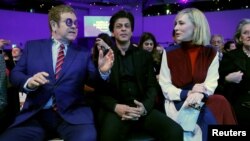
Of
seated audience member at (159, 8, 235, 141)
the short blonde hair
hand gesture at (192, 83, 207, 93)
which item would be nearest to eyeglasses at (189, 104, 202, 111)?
seated audience member at (159, 8, 235, 141)

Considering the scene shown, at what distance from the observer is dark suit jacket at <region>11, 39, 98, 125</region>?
2.34m

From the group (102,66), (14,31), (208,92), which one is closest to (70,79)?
(102,66)

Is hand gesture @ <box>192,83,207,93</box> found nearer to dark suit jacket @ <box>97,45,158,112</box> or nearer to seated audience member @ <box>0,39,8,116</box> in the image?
dark suit jacket @ <box>97,45,158,112</box>

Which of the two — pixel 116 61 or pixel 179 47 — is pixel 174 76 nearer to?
pixel 179 47

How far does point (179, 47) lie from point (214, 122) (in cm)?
73

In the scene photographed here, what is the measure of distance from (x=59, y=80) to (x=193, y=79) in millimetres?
1113

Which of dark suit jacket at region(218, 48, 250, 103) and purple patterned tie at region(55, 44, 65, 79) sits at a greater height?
purple patterned tie at region(55, 44, 65, 79)

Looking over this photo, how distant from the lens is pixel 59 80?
237cm

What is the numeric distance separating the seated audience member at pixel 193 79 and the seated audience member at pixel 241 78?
0.39m

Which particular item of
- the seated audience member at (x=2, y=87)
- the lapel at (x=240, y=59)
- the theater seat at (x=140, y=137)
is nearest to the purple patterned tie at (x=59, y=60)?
the seated audience member at (x=2, y=87)

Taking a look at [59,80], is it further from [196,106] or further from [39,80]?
[196,106]

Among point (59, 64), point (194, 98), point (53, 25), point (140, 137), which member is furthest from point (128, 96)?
point (53, 25)

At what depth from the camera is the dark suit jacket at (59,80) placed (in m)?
2.34

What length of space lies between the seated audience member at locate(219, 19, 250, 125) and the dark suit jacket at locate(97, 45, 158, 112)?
2.45 ft
